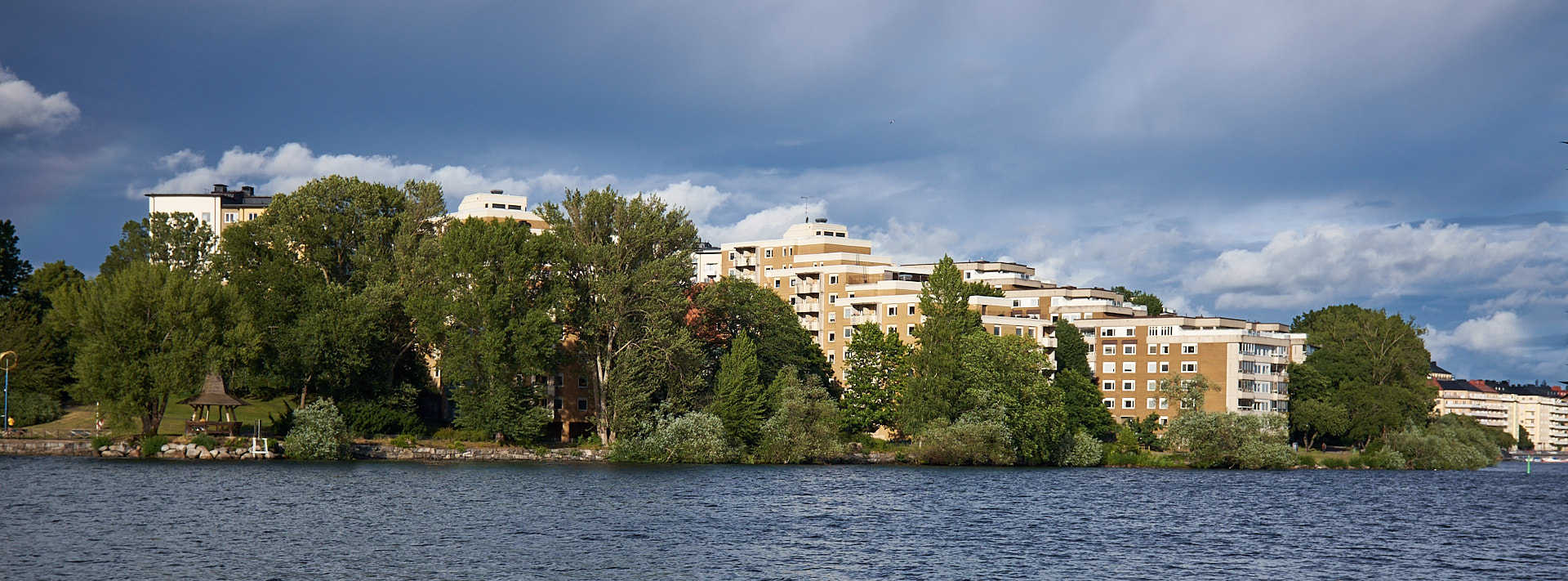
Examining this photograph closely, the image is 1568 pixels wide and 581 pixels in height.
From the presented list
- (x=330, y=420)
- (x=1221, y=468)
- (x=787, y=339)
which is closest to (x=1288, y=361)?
(x=1221, y=468)

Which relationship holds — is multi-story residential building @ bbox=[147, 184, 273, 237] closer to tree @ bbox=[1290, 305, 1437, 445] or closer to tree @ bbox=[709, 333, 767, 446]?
tree @ bbox=[709, 333, 767, 446]

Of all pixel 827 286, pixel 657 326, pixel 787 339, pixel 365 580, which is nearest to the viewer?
pixel 365 580

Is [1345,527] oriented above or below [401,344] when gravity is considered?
below

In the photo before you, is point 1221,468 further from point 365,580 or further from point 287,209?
point 365,580

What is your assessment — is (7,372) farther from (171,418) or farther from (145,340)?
(145,340)

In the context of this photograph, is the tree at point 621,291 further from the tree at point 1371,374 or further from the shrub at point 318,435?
the tree at point 1371,374

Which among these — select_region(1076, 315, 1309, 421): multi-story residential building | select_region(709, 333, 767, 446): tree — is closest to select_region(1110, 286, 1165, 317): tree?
select_region(1076, 315, 1309, 421): multi-story residential building

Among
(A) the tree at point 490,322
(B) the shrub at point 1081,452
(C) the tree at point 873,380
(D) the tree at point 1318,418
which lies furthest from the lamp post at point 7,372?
(D) the tree at point 1318,418

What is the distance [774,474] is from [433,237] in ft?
114

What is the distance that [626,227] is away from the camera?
9431cm

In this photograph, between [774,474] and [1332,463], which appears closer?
[774,474]

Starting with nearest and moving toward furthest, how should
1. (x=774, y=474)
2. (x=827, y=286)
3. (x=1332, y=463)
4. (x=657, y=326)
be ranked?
1. (x=774, y=474)
2. (x=657, y=326)
3. (x=1332, y=463)
4. (x=827, y=286)

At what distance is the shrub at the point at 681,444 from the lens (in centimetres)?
8981

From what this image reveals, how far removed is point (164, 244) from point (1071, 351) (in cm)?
8834
